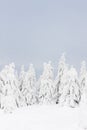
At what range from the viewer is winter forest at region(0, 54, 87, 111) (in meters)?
60.6

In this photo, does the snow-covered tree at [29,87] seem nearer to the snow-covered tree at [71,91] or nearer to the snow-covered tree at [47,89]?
the snow-covered tree at [47,89]

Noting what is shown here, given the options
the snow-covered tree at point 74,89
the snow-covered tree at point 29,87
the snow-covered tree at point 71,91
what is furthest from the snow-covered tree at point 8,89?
the snow-covered tree at point 74,89

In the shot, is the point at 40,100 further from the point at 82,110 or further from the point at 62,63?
the point at 82,110

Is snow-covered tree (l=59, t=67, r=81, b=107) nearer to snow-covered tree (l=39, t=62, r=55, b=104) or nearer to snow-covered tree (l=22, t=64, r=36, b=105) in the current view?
snow-covered tree (l=39, t=62, r=55, b=104)

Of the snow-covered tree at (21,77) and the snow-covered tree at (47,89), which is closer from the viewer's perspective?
the snow-covered tree at (47,89)

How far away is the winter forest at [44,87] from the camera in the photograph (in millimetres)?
60644

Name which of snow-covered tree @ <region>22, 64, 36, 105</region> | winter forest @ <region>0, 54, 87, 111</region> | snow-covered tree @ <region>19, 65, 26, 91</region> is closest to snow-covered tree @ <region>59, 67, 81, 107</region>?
winter forest @ <region>0, 54, 87, 111</region>

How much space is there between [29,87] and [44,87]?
357 cm

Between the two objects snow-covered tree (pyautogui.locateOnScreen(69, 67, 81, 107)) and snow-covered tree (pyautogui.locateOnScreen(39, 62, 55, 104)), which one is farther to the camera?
snow-covered tree (pyautogui.locateOnScreen(39, 62, 55, 104))

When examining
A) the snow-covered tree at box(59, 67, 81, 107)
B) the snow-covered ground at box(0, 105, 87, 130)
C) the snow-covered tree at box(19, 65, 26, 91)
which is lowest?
the snow-covered ground at box(0, 105, 87, 130)

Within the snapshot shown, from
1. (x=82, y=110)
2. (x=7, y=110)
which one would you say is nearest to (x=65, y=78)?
(x=7, y=110)

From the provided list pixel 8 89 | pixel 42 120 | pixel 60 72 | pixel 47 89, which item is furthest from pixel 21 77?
pixel 42 120

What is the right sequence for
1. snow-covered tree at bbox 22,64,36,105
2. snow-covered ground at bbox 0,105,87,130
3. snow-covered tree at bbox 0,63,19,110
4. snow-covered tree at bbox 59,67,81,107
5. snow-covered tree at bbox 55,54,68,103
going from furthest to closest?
snow-covered tree at bbox 22,64,36,105 < snow-covered tree at bbox 55,54,68,103 < snow-covered tree at bbox 59,67,81,107 < snow-covered tree at bbox 0,63,19,110 < snow-covered ground at bbox 0,105,87,130

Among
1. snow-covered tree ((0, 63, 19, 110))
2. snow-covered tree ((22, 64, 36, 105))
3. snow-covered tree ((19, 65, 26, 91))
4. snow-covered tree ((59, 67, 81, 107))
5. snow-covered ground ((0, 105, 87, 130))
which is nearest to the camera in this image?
snow-covered ground ((0, 105, 87, 130))
